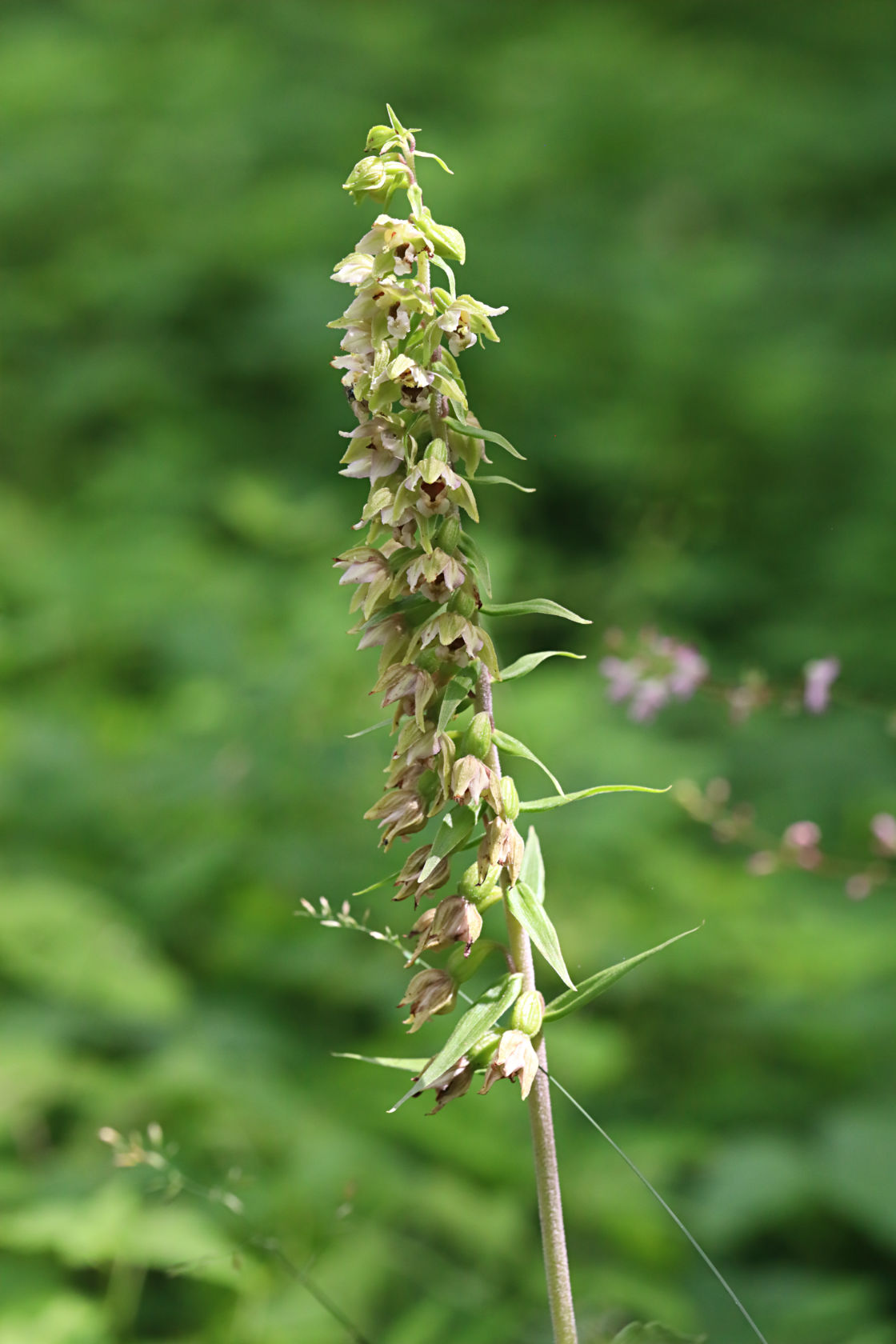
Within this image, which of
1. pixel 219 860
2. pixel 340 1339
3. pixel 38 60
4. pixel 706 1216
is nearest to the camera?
pixel 340 1339

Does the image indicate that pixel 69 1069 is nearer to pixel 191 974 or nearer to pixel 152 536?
pixel 191 974

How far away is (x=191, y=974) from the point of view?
277cm

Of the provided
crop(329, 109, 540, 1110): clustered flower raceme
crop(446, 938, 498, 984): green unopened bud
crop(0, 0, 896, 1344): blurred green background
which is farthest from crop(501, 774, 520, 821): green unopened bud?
crop(0, 0, 896, 1344): blurred green background

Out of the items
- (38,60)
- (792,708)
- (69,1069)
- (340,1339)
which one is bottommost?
(340,1339)

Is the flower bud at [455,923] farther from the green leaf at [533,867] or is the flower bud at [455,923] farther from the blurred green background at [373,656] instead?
the blurred green background at [373,656]

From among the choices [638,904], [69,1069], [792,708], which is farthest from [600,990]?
[638,904]

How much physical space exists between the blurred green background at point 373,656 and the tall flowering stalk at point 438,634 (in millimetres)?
552

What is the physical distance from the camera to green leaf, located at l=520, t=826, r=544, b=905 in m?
0.96

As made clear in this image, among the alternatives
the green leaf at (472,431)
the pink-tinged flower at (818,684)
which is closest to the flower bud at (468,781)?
the green leaf at (472,431)

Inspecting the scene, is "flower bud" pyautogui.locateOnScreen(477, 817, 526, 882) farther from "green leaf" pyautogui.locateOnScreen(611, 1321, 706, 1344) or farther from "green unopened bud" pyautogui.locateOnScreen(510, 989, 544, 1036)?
"green leaf" pyautogui.locateOnScreen(611, 1321, 706, 1344)

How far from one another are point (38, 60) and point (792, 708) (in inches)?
194

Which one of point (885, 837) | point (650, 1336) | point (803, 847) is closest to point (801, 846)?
point (803, 847)

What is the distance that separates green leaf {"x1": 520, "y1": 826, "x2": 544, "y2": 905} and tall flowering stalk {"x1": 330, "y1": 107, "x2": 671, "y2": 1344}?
0.03m

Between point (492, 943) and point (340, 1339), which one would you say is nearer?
point (492, 943)
